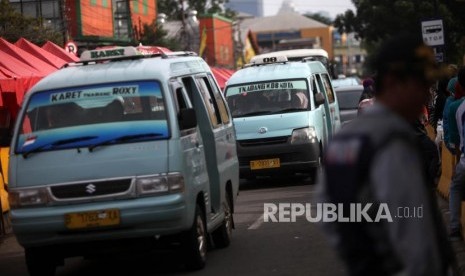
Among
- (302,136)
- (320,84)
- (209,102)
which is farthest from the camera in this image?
(320,84)

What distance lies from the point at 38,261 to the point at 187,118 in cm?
197

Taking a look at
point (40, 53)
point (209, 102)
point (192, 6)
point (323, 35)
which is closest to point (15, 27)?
point (40, 53)

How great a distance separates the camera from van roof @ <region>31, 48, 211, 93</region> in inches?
388

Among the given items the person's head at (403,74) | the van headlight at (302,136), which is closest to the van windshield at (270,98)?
the van headlight at (302,136)

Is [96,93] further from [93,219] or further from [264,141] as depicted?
[264,141]

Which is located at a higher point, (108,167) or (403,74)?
(403,74)

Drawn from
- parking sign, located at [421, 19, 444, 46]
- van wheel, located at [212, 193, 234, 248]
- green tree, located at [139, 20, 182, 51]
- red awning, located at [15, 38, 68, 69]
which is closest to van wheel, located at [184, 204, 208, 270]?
van wheel, located at [212, 193, 234, 248]

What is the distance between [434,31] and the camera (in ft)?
80.6

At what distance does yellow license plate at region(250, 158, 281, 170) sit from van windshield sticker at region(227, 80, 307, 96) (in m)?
1.51

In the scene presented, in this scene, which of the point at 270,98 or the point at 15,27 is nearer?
the point at 270,98

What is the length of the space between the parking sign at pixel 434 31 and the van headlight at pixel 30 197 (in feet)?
55.2

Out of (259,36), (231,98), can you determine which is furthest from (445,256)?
(259,36)

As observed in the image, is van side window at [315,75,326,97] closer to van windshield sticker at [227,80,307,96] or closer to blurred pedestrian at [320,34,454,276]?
van windshield sticker at [227,80,307,96]

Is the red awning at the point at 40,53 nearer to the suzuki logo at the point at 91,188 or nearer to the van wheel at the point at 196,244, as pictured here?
the van wheel at the point at 196,244
